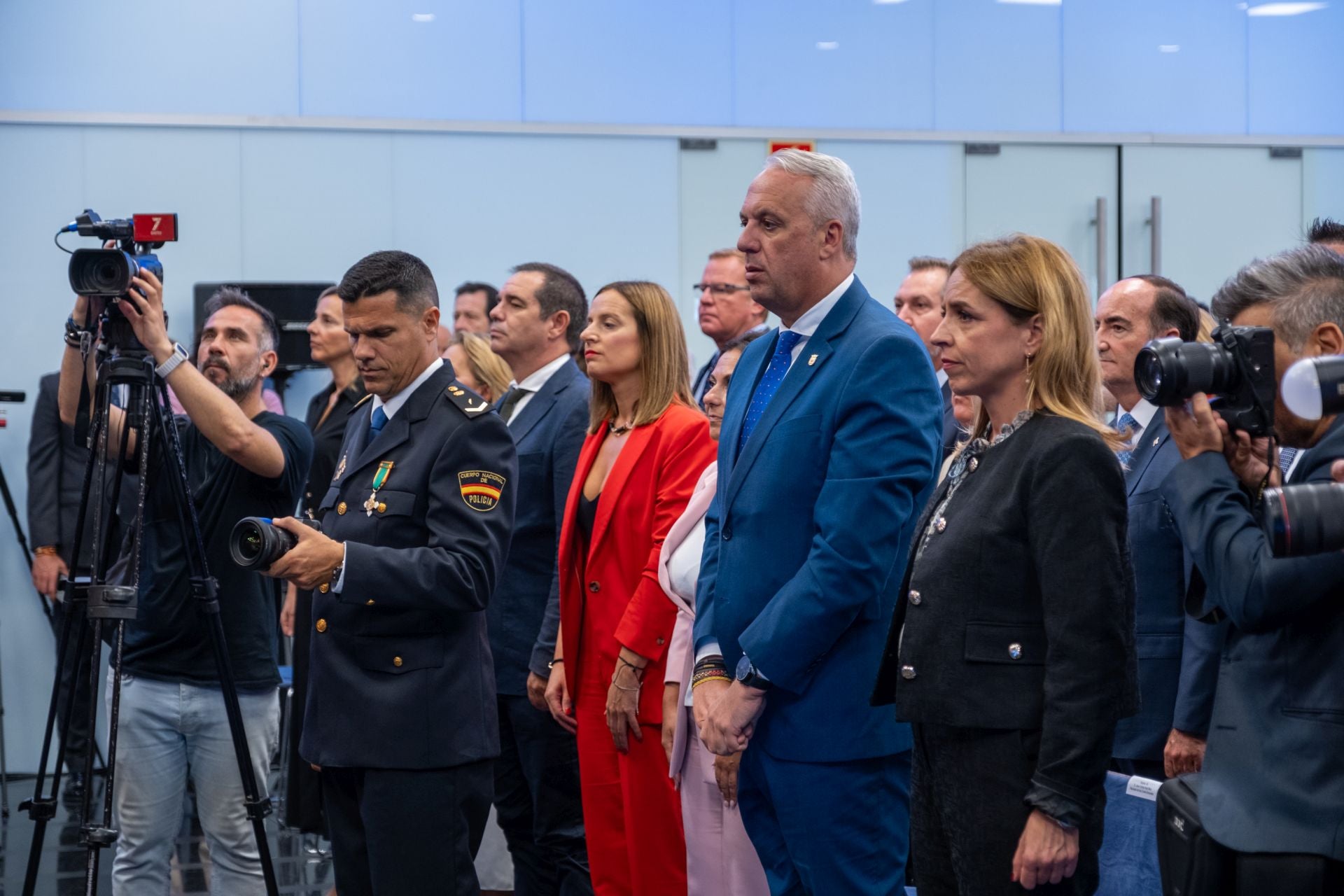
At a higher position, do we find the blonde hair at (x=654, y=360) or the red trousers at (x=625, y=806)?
the blonde hair at (x=654, y=360)

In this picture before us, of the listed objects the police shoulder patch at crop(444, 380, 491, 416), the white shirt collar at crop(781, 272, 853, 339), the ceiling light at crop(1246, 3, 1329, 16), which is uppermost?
the ceiling light at crop(1246, 3, 1329, 16)

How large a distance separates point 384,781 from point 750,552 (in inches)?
33.2

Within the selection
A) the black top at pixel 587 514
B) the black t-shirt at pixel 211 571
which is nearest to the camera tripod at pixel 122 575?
the black t-shirt at pixel 211 571

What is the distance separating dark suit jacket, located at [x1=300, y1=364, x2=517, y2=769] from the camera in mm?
2533

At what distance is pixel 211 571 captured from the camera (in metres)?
3.27

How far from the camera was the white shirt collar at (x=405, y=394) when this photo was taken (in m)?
2.76

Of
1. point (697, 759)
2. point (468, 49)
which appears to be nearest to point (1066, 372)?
point (697, 759)

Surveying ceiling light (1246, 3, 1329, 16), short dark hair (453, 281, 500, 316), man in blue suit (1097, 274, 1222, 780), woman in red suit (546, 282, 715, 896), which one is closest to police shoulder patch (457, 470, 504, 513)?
woman in red suit (546, 282, 715, 896)

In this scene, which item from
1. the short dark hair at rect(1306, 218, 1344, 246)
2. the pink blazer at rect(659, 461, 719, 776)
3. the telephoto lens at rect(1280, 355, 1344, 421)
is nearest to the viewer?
the telephoto lens at rect(1280, 355, 1344, 421)

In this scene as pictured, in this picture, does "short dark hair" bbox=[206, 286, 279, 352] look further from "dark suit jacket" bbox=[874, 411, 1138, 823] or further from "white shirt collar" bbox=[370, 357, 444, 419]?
"dark suit jacket" bbox=[874, 411, 1138, 823]

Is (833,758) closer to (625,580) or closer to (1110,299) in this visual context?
(625,580)

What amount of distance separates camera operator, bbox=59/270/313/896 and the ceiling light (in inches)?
232

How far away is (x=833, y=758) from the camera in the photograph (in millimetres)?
2168

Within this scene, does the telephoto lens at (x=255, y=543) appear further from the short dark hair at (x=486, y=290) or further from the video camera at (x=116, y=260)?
the short dark hair at (x=486, y=290)
